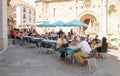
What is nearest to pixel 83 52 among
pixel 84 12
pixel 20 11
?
pixel 84 12

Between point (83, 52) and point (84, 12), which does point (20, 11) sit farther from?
point (83, 52)

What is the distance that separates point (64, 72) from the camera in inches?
355

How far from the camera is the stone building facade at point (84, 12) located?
110 ft

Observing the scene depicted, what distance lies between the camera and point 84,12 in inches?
1410

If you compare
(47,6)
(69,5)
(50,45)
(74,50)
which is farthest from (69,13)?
(74,50)

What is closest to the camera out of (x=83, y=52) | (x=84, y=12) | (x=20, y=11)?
(x=83, y=52)

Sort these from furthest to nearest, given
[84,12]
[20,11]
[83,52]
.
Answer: [20,11]
[84,12]
[83,52]

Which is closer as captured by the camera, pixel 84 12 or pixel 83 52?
pixel 83 52

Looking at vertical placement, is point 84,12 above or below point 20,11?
below

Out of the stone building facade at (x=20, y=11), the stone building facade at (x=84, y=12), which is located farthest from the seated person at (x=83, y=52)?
the stone building facade at (x=20, y=11)

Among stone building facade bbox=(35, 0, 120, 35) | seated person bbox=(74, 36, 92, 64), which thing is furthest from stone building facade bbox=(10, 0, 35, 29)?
seated person bbox=(74, 36, 92, 64)

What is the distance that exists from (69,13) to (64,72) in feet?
91.9

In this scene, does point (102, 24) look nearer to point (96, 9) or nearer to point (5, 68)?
point (96, 9)

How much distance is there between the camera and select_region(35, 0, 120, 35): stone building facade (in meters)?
33.5
